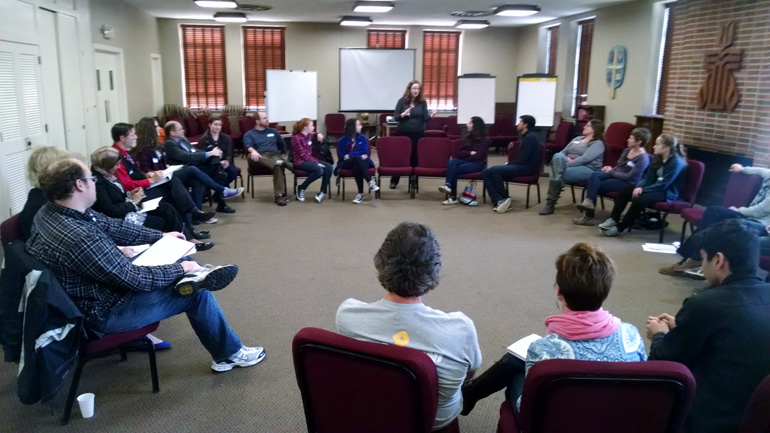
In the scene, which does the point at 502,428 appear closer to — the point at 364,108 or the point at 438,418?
the point at 438,418

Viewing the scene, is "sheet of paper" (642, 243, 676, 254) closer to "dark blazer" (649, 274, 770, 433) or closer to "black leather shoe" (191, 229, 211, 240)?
"dark blazer" (649, 274, 770, 433)

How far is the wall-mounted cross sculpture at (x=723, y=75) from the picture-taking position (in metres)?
6.28

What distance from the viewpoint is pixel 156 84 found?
11.8m

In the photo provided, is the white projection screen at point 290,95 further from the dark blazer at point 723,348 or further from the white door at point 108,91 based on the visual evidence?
the dark blazer at point 723,348

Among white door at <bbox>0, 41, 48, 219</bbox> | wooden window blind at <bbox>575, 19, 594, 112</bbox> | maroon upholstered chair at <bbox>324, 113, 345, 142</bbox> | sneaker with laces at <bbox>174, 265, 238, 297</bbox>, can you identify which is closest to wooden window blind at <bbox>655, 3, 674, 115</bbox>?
wooden window blind at <bbox>575, 19, 594, 112</bbox>

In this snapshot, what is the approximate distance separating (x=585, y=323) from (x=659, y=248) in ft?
13.4

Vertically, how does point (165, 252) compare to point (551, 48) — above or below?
below

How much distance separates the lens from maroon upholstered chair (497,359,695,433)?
4.67 feet

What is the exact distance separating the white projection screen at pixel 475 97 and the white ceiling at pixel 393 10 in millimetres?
1311

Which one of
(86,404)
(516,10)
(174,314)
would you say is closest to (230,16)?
(516,10)

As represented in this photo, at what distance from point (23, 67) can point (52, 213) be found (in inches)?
165

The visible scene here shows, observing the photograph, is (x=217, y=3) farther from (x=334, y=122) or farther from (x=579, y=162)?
(x=579, y=162)

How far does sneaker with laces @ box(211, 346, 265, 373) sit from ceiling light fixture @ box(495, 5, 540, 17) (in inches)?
326

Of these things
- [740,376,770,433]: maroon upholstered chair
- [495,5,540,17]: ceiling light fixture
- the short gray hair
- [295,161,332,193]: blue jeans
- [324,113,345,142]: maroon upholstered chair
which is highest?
[495,5,540,17]: ceiling light fixture
